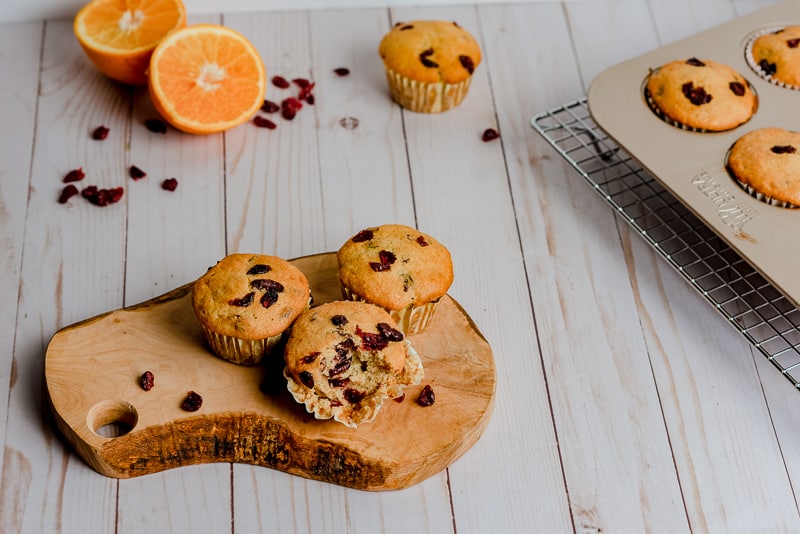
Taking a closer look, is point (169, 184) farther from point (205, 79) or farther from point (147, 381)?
point (147, 381)

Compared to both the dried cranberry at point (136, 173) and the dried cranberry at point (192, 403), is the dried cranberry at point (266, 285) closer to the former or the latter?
the dried cranberry at point (192, 403)

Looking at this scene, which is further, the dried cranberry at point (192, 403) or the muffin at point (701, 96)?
the muffin at point (701, 96)

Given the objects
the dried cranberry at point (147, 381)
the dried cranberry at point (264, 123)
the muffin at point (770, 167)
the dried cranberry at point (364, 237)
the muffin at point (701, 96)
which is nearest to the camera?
the dried cranberry at point (147, 381)

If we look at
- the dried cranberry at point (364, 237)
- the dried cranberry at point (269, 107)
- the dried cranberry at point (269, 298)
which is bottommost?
the dried cranberry at point (269, 298)

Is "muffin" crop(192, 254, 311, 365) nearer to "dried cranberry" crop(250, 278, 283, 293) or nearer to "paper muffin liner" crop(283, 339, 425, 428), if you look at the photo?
"dried cranberry" crop(250, 278, 283, 293)

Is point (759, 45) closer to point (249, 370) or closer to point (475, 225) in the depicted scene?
point (475, 225)

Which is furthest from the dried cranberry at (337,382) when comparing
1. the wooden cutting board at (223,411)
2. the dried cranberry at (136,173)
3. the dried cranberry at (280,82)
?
the dried cranberry at (280,82)

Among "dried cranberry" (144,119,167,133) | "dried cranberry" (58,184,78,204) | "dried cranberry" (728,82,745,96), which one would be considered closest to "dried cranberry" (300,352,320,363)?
"dried cranberry" (58,184,78,204)
